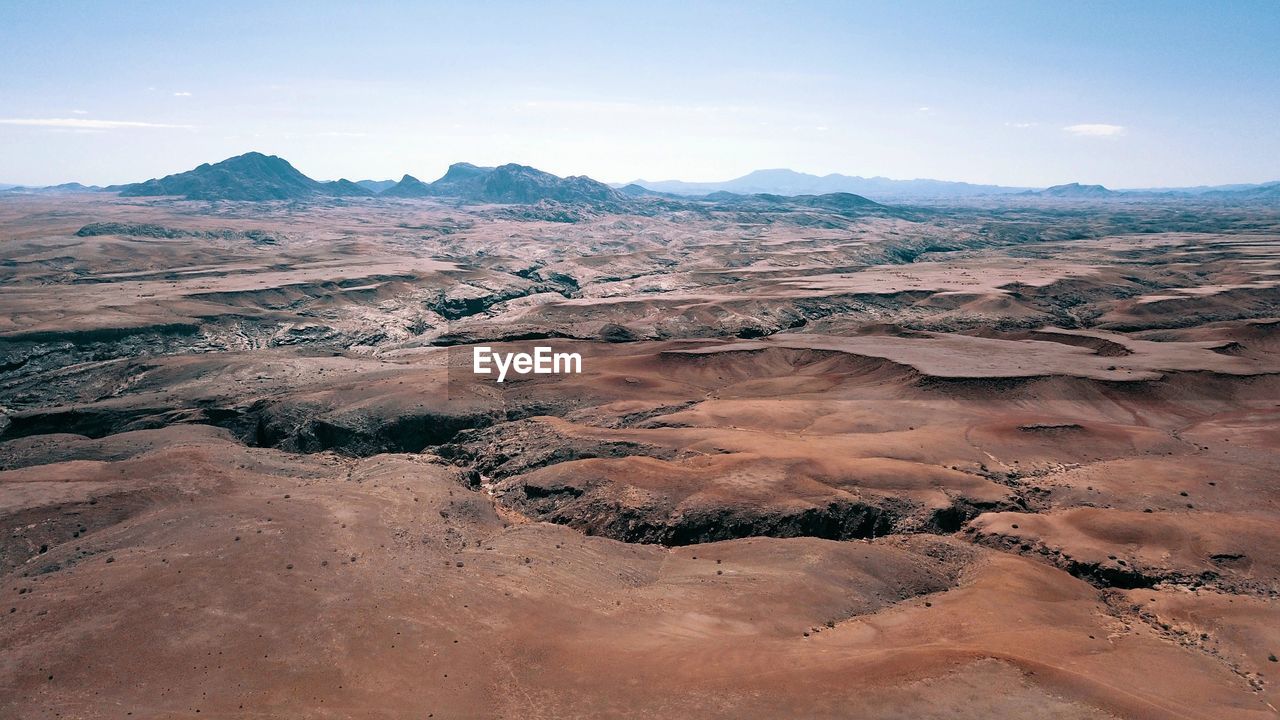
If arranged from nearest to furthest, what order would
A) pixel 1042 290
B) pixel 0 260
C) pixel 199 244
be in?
pixel 1042 290
pixel 0 260
pixel 199 244

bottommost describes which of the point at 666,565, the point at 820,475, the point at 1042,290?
the point at 666,565

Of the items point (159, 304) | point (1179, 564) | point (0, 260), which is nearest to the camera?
point (1179, 564)

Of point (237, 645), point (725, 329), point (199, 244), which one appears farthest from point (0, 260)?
point (237, 645)

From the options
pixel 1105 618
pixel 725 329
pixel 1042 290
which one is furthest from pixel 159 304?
pixel 1042 290

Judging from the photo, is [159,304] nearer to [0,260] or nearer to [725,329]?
[0,260]

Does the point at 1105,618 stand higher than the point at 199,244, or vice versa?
the point at 199,244

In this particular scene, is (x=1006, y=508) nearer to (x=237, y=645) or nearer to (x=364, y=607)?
(x=364, y=607)

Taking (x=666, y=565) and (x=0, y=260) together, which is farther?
(x=0, y=260)
